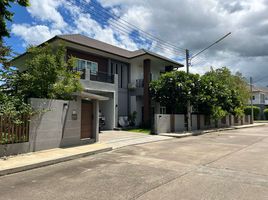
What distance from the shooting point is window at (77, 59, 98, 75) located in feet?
71.4

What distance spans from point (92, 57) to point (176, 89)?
8.20m

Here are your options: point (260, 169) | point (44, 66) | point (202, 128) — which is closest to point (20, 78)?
point (44, 66)

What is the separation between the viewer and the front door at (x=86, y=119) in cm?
1346

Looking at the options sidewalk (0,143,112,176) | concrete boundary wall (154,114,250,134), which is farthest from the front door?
concrete boundary wall (154,114,250,134)

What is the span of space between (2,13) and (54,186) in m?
7.77

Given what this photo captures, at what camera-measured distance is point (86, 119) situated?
1374cm

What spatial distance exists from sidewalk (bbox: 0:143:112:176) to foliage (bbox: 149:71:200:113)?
12.5m

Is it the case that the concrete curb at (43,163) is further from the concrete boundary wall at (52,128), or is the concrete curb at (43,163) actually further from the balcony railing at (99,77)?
the balcony railing at (99,77)

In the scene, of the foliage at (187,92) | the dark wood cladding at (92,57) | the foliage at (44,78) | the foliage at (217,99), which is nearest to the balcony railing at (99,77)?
the dark wood cladding at (92,57)

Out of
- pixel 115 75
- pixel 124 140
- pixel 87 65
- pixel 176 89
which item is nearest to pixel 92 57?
pixel 87 65

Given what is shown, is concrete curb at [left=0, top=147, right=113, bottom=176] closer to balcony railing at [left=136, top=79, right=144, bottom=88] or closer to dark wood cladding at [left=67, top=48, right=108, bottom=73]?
dark wood cladding at [left=67, top=48, right=108, bottom=73]

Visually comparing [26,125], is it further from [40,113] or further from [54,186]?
[54,186]

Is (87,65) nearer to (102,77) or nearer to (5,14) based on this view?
(102,77)

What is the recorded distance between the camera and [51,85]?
1209 centimetres
